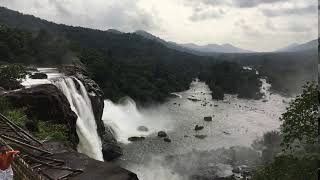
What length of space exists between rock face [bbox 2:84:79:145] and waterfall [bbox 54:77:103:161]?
490 centimetres

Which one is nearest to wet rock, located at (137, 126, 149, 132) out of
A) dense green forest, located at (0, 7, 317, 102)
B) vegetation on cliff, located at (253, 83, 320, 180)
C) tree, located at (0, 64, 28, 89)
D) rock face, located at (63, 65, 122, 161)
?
dense green forest, located at (0, 7, 317, 102)

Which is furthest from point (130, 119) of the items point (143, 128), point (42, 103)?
point (42, 103)

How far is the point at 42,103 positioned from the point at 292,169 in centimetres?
1566

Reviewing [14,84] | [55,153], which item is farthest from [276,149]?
[55,153]

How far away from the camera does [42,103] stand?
82.9 ft

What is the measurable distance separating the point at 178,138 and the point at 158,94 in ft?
119

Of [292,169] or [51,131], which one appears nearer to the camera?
[292,169]

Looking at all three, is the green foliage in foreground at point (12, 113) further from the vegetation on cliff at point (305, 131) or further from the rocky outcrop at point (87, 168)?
the vegetation on cliff at point (305, 131)

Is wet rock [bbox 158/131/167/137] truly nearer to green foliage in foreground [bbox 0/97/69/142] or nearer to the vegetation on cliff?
green foliage in foreground [bbox 0/97/69/142]

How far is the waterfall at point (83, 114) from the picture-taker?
31.2 m

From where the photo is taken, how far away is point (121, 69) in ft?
336

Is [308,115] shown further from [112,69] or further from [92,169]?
[112,69]

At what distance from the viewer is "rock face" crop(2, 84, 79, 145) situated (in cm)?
2455

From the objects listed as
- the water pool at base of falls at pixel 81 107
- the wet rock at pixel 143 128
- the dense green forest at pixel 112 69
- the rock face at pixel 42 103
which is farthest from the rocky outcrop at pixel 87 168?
the wet rock at pixel 143 128
